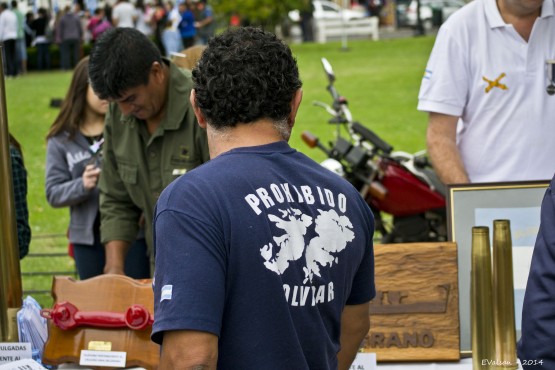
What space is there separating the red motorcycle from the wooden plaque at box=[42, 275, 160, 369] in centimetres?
370

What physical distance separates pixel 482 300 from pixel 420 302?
0.98ft

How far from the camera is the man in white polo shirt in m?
3.56

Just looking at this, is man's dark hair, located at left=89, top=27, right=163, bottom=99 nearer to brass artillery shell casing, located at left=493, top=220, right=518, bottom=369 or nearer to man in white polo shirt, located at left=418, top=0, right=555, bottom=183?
man in white polo shirt, located at left=418, top=0, right=555, bottom=183

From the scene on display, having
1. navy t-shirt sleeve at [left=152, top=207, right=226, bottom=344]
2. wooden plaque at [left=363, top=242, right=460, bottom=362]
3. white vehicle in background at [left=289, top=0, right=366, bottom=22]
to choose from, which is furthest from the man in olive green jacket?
white vehicle in background at [left=289, top=0, right=366, bottom=22]

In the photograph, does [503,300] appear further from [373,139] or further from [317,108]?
[317,108]

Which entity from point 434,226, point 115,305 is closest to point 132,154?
point 115,305

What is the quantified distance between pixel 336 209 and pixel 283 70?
30 centimetres

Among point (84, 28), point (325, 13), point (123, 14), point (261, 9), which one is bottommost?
point (325, 13)

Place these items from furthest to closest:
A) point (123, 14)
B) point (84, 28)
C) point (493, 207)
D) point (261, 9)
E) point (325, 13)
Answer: point (325, 13) < point (84, 28) < point (261, 9) < point (123, 14) < point (493, 207)

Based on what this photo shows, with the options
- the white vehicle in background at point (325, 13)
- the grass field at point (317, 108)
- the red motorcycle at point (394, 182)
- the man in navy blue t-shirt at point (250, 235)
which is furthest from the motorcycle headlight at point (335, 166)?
the white vehicle in background at point (325, 13)

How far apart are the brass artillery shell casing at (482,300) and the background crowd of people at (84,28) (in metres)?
21.9

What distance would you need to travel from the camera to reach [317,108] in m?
15.9

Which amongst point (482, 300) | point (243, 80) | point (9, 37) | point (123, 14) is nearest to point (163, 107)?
point (482, 300)

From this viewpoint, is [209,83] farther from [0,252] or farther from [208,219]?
[0,252]
